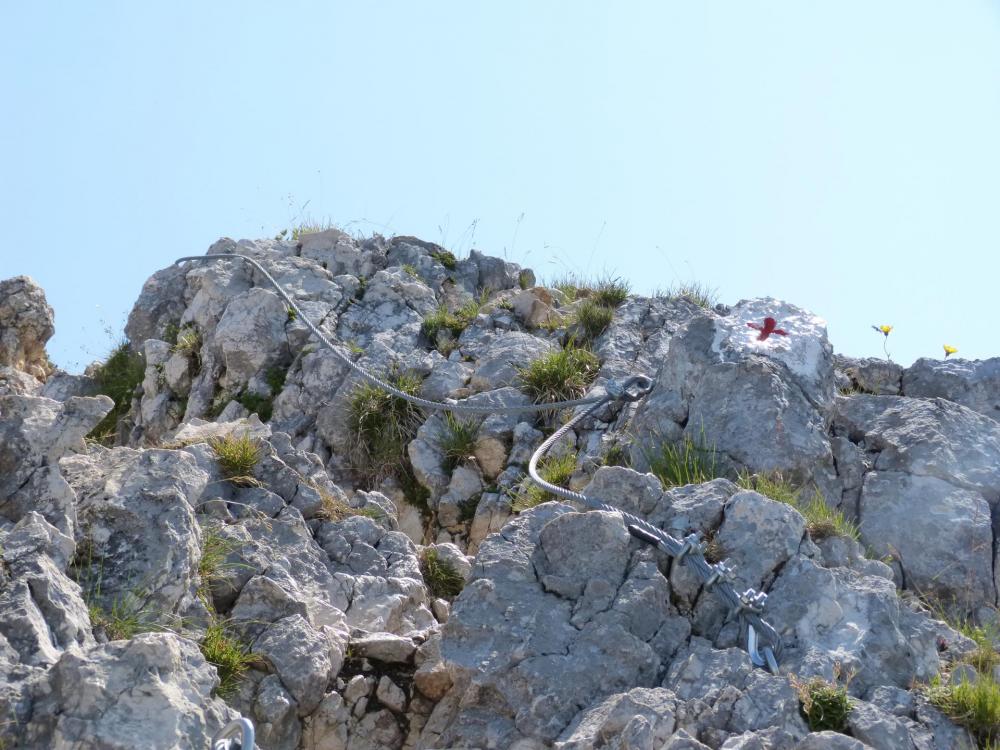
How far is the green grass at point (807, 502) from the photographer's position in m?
6.25

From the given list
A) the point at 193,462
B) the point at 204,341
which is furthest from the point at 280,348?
the point at 193,462

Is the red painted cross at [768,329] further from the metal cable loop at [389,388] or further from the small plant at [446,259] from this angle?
the small plant at [446,259]

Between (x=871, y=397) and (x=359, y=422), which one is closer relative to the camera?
(x=871, y=397)

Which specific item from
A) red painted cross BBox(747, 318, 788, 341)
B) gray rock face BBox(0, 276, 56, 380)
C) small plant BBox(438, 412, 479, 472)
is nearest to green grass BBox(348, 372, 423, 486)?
small plant BBox(438, 412, 479, 472)

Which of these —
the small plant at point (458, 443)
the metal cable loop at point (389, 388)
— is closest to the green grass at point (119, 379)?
the metal cable loop at point (389, 388)

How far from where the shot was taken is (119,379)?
11.4 m

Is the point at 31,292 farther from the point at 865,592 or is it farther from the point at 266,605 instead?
the point at 865,592

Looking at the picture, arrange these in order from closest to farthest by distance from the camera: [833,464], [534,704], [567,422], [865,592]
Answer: [534,704] → [865,592] → [833,464] → [567,422]

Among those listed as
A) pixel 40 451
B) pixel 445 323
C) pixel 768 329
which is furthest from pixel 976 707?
pixel 445 323

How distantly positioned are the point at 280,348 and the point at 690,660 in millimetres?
6262

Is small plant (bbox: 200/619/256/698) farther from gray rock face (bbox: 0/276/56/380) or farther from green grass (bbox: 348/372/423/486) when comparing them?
gray rock face (bbox: 0/276/56/380)

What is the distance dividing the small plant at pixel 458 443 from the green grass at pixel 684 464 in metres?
1.90

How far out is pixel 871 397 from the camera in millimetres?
8406

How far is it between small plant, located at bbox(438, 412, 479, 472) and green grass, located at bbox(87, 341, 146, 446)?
11.7ft
